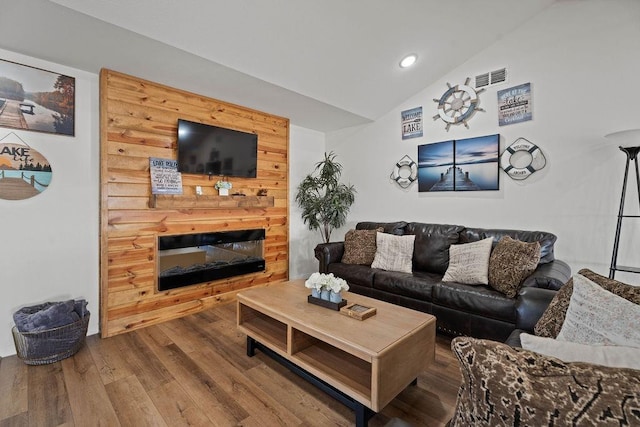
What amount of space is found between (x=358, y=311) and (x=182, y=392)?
4.01ft

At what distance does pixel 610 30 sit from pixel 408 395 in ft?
11.3

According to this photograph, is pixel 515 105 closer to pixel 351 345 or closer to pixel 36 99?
pixel 351 345

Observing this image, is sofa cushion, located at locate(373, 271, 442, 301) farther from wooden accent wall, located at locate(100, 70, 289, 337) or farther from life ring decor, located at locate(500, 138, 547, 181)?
wooden accent wall, located at locate(100, 70, 289, 337)

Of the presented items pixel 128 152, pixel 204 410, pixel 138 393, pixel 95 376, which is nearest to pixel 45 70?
pixel 128 152

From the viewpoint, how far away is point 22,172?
7.55ft

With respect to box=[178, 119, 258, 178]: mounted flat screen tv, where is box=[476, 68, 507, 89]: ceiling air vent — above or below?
above

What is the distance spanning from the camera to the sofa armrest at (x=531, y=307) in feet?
5.49

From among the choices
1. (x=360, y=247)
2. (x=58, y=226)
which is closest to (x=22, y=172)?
(x=58, y=226)

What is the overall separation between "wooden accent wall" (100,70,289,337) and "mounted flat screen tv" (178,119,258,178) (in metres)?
0.12

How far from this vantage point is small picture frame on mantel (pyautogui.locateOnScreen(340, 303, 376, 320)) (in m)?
1.84

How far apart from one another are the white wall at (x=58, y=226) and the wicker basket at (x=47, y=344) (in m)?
0.32

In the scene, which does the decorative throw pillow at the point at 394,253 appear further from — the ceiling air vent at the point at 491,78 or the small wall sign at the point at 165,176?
the small wall sign at the point at 165,176

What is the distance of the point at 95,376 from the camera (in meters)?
2.03

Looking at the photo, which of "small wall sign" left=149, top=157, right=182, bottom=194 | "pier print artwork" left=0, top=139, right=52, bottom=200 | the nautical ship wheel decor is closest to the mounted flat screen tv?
"small wall sign" left=149, top=157, right=182, bottom=194
